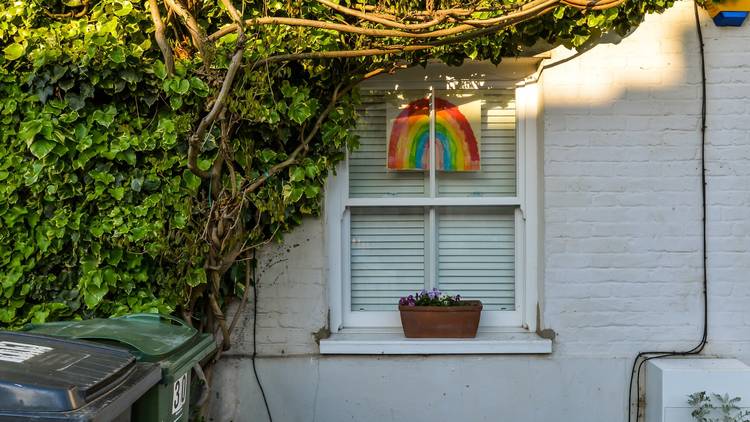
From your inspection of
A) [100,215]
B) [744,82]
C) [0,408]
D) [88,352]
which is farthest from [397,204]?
[0,408]

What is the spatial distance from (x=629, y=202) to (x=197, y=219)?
2454 mm

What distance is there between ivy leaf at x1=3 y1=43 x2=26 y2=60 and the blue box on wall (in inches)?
148

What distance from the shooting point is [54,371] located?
2.29 meters

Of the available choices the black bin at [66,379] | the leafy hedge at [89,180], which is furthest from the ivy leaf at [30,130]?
the black bin at [66,379]

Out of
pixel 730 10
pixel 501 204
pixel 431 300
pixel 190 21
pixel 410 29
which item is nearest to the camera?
pixel 410 29

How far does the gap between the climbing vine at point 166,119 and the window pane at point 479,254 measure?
989 millimetres

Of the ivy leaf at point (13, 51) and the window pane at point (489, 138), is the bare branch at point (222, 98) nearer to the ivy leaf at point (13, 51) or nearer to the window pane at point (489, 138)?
the ivy leaf at point (13, 51)

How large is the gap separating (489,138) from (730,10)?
1.52m

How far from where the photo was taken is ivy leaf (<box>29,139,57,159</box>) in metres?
3.77

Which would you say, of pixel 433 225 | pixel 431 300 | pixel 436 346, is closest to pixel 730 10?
pixel 433 225

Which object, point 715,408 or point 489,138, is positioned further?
point 489,138

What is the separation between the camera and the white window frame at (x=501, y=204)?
4.57 m

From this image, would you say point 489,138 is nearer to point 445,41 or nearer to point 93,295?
point 445,41

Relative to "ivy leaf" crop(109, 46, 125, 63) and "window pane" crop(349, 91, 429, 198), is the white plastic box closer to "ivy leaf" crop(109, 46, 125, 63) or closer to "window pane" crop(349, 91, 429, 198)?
"window pane" crop(349, 91, 429, 198)
